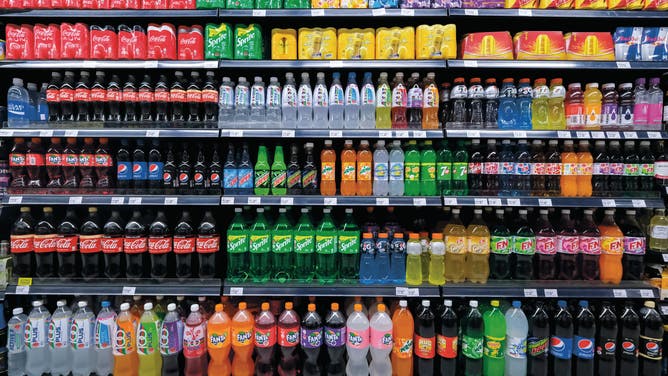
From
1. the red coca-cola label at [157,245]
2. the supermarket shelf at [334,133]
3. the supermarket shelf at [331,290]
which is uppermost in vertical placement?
the supermarket shelf at [334,133]

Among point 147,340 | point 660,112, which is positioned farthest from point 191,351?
point 660,112

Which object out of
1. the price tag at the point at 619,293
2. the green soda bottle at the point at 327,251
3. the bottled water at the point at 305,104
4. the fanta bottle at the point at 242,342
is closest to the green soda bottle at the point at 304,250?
the green soda bottle at the point at 327,251

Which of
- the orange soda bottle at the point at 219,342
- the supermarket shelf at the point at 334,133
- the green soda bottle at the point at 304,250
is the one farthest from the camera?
the green soda bottle at the point at 304,250

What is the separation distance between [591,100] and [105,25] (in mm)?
3818

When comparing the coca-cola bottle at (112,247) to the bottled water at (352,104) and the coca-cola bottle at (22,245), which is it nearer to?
the coca-cola bottle at (22,245)

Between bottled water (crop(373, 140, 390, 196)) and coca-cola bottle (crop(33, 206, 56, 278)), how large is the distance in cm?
239

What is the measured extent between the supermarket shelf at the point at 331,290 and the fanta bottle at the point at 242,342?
0.44 feet

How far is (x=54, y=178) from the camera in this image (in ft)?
8.46

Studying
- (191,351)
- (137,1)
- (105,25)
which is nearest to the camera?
(191,351)

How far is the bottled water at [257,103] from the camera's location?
2525 mm

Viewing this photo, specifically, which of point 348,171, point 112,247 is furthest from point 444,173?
point 112,247

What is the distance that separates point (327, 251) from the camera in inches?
98.1

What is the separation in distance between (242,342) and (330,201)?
113 centimetres

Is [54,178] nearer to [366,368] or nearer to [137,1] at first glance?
[137,1]
